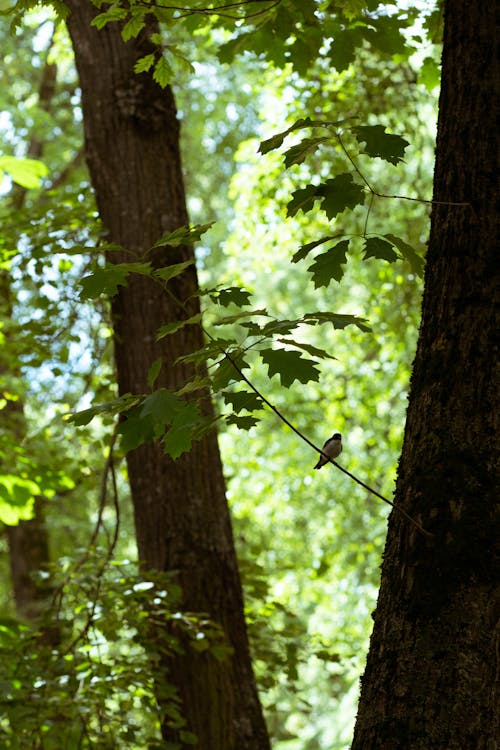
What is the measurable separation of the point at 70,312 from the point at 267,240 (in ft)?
10.3

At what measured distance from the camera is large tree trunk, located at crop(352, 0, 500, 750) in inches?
59.0

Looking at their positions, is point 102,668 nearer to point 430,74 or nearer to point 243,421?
point 243,421

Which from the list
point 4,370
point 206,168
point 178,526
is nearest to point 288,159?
point 178,526

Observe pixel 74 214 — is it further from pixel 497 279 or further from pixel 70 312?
pixel 497 279

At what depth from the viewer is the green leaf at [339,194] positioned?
6.22 feet

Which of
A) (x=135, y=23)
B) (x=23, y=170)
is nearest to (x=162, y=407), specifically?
(x=135, y=23)

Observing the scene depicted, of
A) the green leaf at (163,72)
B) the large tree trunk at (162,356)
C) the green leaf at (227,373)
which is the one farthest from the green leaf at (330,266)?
the large tree trunk at (162,356)

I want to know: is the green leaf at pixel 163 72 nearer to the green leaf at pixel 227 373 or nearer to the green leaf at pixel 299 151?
the green leaf at pixel 299 151

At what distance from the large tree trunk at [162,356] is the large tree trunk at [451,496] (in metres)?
1.58

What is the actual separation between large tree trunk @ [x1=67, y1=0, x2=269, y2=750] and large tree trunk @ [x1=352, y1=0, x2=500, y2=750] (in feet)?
5.18

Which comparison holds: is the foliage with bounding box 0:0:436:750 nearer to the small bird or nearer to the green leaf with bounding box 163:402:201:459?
the green leaf with bounding box 163:402:201:459

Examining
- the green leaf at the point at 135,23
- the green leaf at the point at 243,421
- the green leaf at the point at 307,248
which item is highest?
the green leaf at the point at 135,23

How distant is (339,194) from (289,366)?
0.43 m

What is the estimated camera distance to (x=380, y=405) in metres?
9.41
